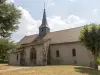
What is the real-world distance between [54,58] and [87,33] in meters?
12.6

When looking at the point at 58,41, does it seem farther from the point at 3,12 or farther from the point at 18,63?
the point at 3,12

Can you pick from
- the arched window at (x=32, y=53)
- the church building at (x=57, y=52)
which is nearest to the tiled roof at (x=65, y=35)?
the church building at (x=57, y=52)

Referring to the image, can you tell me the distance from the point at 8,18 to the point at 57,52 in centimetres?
2116

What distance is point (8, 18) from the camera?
1859 cm

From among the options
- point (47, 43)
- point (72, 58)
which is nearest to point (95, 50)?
point (72, 58)

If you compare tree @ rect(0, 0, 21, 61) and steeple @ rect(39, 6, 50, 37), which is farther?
steeple @ rect(39, 6, 50, 37)

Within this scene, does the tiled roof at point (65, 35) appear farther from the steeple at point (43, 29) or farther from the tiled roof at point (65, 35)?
the steeple at point (43, 29)

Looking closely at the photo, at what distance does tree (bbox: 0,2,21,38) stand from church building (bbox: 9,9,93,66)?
47.2 feet

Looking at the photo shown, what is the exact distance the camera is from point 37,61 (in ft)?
119

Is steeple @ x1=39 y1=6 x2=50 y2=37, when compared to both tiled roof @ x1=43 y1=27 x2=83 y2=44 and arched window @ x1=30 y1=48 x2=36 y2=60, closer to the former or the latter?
tiled roof @ x1=43 y1=27 x2=83 y2=44

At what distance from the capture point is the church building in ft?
112

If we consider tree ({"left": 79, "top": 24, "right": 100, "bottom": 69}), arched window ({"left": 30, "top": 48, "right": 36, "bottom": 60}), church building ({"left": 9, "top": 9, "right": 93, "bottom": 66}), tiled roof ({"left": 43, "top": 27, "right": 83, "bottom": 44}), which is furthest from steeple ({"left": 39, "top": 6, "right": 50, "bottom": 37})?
tree ({"left": 79, "top": 24, "right": 100, "bottom": 69})

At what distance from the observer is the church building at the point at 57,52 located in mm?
34094

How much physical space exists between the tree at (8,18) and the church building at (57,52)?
1438 cm
